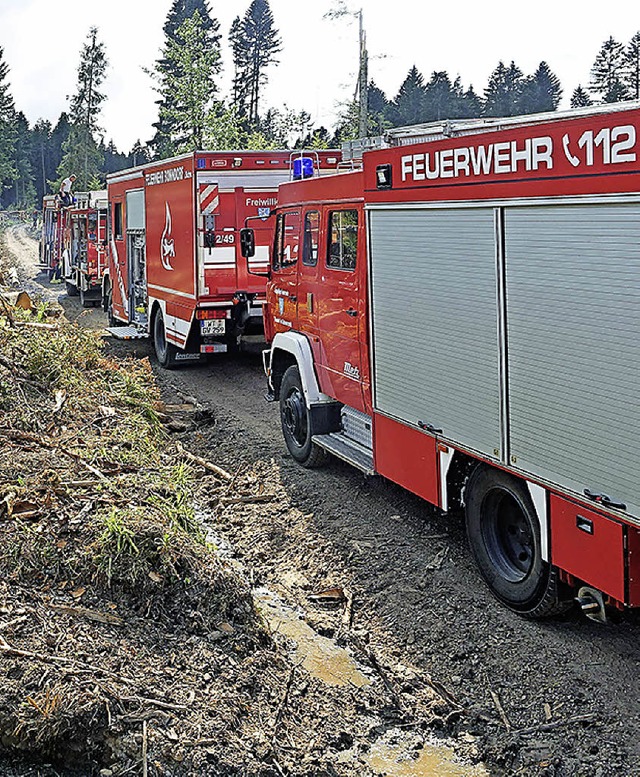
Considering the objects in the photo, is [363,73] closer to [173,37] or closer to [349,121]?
[349,121]

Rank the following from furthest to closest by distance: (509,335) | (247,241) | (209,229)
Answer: (209,229) → (247,241) → (509,335)

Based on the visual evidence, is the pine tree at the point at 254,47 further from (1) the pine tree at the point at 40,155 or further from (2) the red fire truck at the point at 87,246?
(1) the pine tree at the point at 40,155

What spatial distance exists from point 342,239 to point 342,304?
1.92 ft

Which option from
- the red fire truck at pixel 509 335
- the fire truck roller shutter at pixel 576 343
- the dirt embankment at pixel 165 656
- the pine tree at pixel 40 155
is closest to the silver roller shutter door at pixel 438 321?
the red fire truck at pixel 509 335

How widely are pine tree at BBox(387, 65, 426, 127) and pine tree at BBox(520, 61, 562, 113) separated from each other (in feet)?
33.9

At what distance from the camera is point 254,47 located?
74.6 m

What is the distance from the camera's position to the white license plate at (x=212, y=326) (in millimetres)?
14875

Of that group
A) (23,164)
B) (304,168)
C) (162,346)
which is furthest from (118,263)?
(23,164)

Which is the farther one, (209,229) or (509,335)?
(209,229)

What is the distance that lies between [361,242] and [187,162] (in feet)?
22.2

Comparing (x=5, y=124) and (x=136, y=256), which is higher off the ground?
(x=5, y=124)

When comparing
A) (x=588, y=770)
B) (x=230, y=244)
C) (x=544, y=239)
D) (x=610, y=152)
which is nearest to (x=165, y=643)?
(x=588, y=770)

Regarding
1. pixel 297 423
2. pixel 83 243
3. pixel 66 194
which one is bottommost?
pixel 297 423

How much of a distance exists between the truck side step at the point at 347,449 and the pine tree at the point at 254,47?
6547 cm
